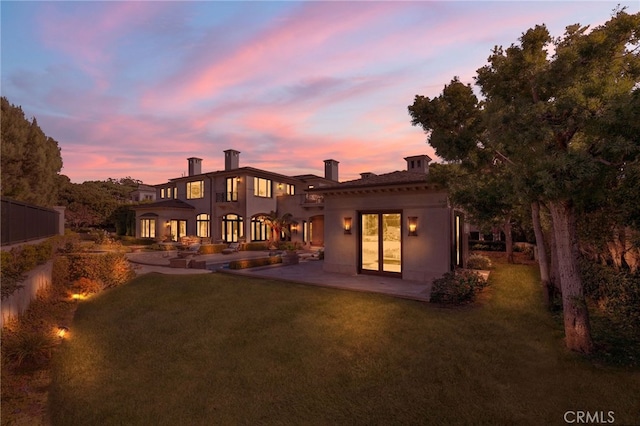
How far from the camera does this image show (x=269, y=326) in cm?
801

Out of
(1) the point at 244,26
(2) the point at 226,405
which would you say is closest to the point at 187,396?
(2) the point at 226,405

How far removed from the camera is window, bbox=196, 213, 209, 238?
33.4 metres

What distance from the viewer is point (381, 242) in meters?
14.2

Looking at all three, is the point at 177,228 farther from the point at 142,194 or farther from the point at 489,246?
the point at 142,194

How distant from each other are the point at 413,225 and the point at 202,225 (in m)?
26.8

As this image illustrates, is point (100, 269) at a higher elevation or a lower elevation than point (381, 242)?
lower

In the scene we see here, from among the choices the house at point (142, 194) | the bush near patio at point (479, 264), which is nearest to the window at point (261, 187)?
the bush near patio at point (479, 264)

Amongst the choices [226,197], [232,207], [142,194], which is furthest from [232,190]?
[142,194]

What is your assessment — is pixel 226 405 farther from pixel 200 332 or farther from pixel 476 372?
pixel 476 372

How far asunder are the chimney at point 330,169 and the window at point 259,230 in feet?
33.7

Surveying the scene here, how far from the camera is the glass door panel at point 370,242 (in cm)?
1434

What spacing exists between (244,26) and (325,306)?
10657 millimetres

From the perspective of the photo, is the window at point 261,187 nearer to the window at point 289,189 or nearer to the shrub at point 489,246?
the window at point 289,189

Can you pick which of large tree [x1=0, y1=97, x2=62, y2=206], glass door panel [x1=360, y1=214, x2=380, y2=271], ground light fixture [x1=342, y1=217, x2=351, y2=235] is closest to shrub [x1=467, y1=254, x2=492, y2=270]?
glass door panel [x1=360, y1=214, x2=380, y2=271]
